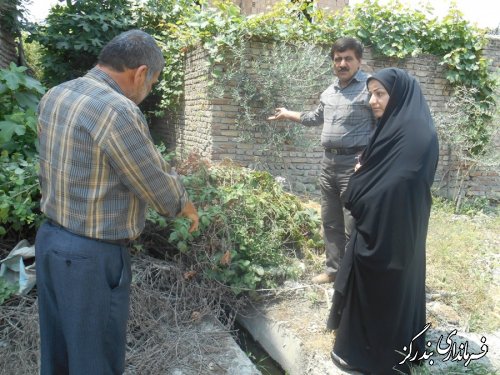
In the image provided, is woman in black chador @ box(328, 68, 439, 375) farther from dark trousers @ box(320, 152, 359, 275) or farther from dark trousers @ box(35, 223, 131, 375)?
dark trousers @ box(35, 223, 131, 375)

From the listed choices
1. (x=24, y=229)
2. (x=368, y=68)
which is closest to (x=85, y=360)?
(x=24, y=229)

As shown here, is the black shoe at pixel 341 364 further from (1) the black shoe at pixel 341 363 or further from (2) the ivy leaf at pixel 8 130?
(2) the ivy leaf at pixel 8 130

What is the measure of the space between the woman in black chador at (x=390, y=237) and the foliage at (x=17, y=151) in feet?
7.51

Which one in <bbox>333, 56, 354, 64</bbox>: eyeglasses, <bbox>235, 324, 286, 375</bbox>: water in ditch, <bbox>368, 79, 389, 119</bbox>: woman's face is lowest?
<bbox>235, 324, 286, 375</bbox>: water in ditch

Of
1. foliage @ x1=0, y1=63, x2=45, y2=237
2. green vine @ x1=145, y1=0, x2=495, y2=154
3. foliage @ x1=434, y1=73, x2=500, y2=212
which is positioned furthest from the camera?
foliage @ x1=434, y1=73, x2=500, y2=212

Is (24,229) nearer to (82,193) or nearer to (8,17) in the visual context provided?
(82,193)

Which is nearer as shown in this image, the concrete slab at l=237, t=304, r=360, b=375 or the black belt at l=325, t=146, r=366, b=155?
the concrete slab at l=237, t=304, r=360, b=375

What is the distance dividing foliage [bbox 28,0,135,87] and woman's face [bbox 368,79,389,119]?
612cm

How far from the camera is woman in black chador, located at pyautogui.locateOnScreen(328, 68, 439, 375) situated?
231 cm

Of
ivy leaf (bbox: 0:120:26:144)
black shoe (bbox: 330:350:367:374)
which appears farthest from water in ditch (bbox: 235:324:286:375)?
ivy leaf (bbox: 0:120:26:144)

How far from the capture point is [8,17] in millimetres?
6535

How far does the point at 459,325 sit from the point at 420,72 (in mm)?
4651

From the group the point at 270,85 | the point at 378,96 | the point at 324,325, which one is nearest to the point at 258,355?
the point at 324,325

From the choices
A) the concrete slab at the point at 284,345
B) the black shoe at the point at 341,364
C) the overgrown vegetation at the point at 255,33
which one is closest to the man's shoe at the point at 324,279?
the concrete slab at the point at 284,345
